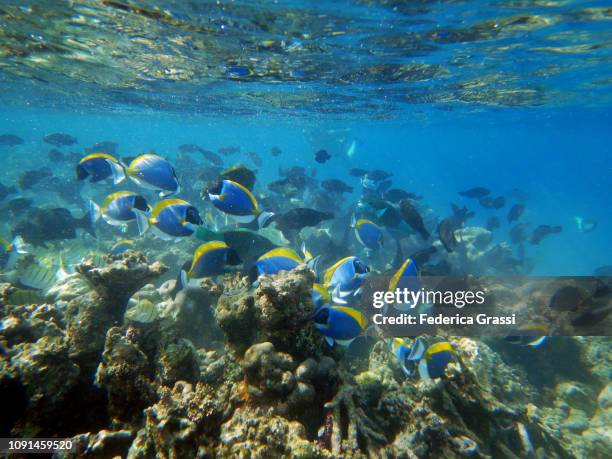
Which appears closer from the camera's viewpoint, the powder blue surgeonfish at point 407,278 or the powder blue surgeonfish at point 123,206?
the powder blue surgeonfish at point 407,278

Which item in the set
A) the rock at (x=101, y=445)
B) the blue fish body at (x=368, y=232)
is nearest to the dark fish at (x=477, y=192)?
the blue fish body at (x=368, y=232)

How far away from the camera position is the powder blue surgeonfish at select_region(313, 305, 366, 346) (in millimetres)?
2971

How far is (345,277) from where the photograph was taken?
13.4ft

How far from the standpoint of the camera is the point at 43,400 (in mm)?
2766

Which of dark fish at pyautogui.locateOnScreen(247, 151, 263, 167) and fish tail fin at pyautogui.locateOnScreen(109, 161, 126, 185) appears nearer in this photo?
fish tail fin at pyautogui.locateOnScreen(109, 161, 126, 185)

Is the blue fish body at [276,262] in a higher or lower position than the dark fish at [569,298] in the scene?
higher

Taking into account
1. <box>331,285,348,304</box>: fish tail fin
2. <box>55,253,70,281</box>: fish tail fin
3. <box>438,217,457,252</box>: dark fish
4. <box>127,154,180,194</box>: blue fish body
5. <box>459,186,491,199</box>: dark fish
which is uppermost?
<box>127,154,180,194</box>: blue fish body

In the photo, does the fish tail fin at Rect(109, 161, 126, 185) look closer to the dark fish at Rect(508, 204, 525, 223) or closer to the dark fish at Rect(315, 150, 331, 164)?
the dark fish at Rect(315, 150, 331, 164)

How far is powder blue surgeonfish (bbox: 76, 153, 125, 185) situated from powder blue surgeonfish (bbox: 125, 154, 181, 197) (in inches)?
27.9

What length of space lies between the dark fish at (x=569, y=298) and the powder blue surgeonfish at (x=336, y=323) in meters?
5.73

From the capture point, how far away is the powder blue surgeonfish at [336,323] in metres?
2.97

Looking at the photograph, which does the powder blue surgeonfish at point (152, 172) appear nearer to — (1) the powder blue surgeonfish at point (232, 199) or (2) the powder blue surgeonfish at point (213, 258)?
(1) the powder blue surgeonfish at point (232, 199)

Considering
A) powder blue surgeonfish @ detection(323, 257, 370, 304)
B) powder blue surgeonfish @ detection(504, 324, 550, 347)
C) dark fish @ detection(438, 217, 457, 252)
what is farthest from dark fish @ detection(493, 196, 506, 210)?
powder blue surgeonfish @ detection(323, 257, 370, 304)

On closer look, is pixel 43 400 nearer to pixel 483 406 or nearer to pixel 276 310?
pixel 276 310
